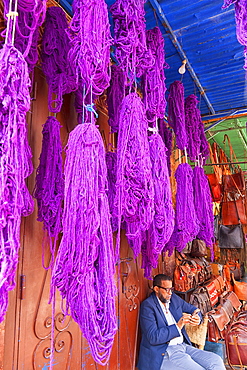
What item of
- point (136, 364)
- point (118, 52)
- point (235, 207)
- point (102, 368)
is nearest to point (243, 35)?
point (118, 52)

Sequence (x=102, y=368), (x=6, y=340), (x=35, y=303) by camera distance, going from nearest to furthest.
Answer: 1. (x=6, y=340)
2. (x=35, y=303)
3. (x=102, y=368)

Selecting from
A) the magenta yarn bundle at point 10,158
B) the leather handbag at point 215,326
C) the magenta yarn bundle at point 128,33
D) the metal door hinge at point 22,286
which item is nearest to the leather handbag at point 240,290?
the leather handbag at point 215,326

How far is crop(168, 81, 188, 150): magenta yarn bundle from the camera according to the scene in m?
2.88

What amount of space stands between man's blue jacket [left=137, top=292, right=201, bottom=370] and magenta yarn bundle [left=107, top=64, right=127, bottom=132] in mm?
2118

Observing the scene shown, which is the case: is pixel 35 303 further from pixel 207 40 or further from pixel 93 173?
pixel 207 40

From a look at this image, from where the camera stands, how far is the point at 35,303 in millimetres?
1923

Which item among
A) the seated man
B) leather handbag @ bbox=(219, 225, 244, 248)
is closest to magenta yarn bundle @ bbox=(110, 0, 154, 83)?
the seated man

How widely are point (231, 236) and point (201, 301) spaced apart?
1.78m

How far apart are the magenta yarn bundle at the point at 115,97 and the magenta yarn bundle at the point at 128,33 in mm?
470

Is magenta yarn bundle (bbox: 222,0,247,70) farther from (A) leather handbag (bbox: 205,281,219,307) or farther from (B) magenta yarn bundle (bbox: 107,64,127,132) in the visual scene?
(A) leather handbag (bbox: 205,281,219,307)

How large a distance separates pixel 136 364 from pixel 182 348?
2.00 feet

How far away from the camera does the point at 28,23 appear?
1570 mm

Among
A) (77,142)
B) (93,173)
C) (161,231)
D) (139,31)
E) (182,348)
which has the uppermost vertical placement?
(139,31)

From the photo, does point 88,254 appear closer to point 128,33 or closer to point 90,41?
point 90,41
